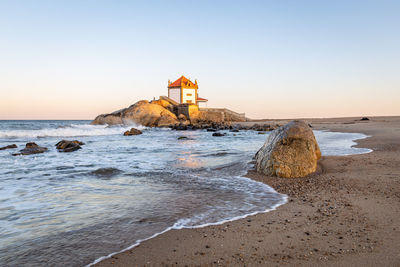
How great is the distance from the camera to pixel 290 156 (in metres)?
6.58

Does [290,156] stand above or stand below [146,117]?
below

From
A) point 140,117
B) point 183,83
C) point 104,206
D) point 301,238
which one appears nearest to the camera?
point 301,238

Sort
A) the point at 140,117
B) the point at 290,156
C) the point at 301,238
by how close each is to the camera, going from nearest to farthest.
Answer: the point at 301,238
the point at 290,156
the point at 140,117

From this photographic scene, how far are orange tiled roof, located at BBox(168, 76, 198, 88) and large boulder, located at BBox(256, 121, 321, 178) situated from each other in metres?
52.7

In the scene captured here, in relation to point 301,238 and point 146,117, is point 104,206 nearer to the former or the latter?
point 301,238

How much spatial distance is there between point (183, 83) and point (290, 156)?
53.9 meters

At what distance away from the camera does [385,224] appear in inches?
133

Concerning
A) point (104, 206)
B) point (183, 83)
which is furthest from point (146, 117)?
point (104, 206)

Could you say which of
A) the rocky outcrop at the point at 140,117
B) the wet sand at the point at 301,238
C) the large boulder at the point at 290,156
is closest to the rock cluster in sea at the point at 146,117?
the rocky outcrop at the point at 140,117

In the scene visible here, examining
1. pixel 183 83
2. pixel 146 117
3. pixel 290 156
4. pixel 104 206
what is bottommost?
pixel 104 206

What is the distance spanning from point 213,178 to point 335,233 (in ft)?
12.0

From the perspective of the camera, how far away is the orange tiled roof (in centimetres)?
5899

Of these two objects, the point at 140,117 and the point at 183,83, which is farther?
the point at 183,83

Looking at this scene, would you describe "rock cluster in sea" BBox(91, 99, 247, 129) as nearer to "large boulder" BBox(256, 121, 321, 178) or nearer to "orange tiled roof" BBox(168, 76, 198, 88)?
"orange tiled roof" BBox(168, 76, 198, 88)
